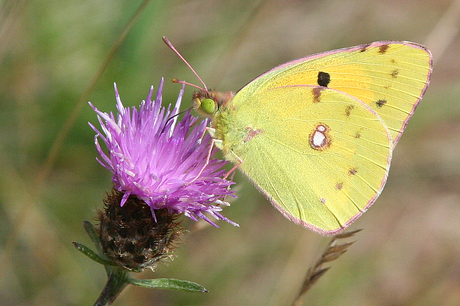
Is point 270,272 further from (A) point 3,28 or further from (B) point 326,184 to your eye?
(A) point 3,28

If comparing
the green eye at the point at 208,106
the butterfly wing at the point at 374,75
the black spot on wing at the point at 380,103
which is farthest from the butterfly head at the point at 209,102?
the black spot on wing at the point at 380,103

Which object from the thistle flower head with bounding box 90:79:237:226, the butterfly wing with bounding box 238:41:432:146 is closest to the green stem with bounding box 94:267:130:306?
the thistle flower head with bounding box 90:79:237:226

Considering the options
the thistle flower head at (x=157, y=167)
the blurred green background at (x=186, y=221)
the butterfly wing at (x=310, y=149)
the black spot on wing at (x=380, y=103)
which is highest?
the black spot on wing at (x=380, y=103)

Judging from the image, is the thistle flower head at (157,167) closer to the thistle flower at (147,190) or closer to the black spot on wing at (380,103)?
the thistle flower at (147,190)

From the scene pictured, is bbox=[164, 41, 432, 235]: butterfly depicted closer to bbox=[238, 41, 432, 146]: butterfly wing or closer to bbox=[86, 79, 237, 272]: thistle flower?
bbox=[238, 41, 432, 146]: butterfly wing

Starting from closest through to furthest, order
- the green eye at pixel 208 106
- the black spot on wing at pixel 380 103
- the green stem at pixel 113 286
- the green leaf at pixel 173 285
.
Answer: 1. the green leaf at pixel 173 285
2. the green stem at pixel 113 286
3. the green eye at pixel 208 106
4. the black spot on wing at pixel 380 103

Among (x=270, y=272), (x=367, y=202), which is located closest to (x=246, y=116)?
(x=367, y=202)
